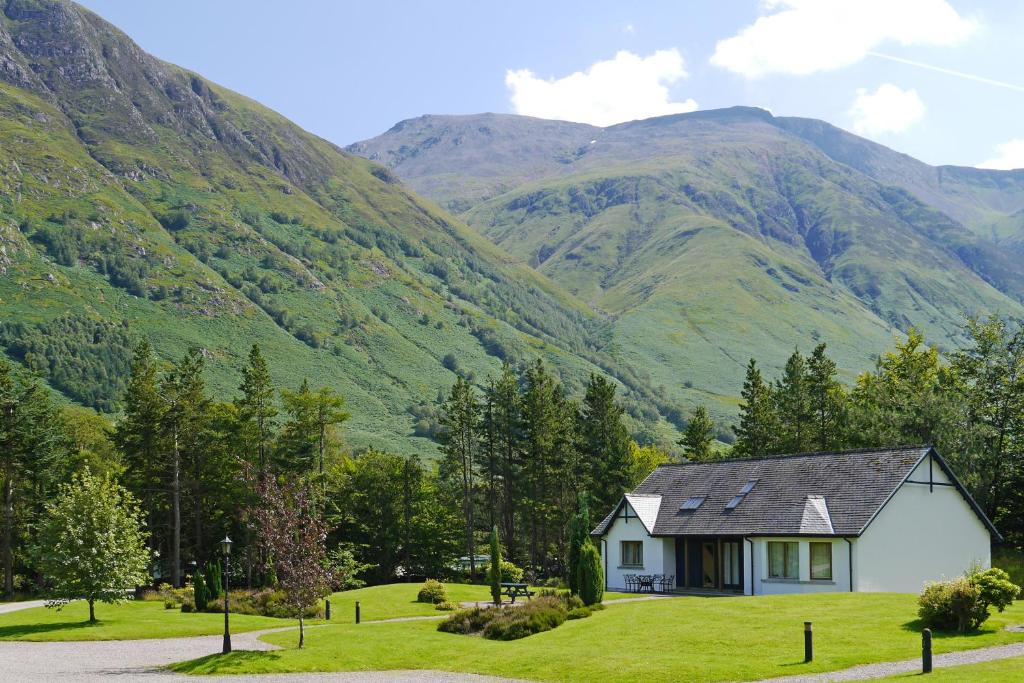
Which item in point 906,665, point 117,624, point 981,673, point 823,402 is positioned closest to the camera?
point 981,673

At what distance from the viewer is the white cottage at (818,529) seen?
157ft

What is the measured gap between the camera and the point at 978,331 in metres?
67.7

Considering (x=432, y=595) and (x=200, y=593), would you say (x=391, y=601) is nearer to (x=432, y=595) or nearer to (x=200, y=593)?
(x=432, y=595)

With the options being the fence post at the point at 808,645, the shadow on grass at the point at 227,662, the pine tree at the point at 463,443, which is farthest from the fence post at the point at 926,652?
the pine tree at the point at 463,443

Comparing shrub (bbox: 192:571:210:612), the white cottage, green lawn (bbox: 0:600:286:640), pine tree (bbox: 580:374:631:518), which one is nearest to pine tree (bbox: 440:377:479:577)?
pine tree (bbox: 580:374:631:518)

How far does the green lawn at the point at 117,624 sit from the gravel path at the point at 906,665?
28899 mm

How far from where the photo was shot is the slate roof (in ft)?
160

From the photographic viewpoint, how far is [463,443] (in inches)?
3519

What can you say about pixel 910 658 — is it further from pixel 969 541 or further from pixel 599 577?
pixel 969 541

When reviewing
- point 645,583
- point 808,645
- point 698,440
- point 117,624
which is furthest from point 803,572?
point 698,440

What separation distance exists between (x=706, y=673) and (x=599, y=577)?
15909mm

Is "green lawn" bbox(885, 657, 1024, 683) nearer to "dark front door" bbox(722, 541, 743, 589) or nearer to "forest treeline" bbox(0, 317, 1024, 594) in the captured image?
"dark front door" bbox(722, 541, 743, 589)

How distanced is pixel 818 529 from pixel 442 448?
46340mm

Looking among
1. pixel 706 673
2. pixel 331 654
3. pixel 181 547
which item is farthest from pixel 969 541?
pixel 181 547
